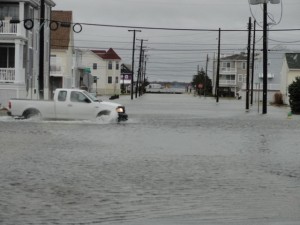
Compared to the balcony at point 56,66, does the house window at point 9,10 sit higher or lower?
higher

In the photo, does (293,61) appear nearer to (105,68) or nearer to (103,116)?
(105,68)

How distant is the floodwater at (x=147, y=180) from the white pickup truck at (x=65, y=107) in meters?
6.80

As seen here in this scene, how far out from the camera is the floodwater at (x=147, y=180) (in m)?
8.62

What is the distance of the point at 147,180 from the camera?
11914mm

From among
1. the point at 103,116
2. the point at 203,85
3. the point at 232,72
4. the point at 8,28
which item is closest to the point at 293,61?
the point at 8,28

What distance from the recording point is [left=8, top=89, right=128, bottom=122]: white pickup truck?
29.1 meters

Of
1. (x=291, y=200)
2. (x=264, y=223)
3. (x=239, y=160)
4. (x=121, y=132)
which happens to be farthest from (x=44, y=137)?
(x=264, y=223)

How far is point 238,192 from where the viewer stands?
10.6 m

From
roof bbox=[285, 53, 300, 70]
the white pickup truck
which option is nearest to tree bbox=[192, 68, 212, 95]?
roof bbox=[285, 53, 300, 70]

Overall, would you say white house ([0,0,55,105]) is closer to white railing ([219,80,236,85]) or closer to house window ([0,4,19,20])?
house window ([0,4,19,20])

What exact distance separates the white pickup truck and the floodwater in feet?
22.3

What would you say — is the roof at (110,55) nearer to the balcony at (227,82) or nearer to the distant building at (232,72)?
the distant building at (232,72)

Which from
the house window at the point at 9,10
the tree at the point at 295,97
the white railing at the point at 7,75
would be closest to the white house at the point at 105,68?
the tree at the point at 295,97

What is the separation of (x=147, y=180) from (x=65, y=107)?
57.8 ft
